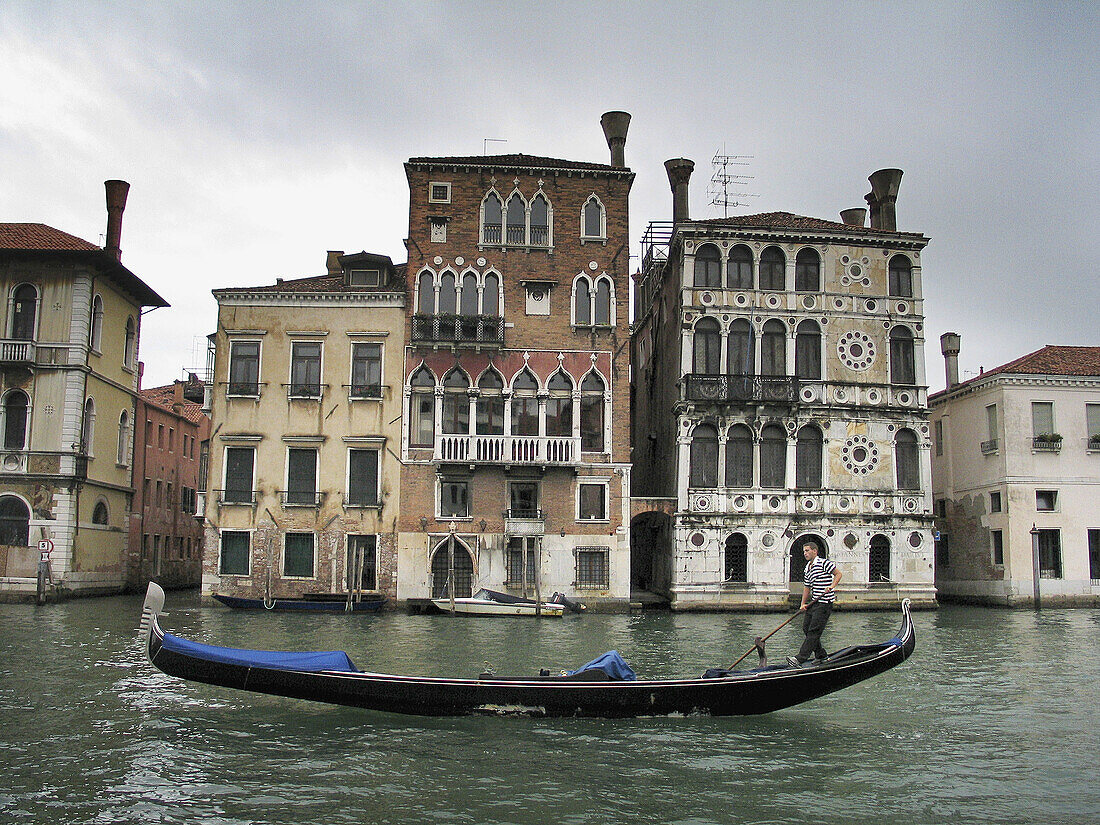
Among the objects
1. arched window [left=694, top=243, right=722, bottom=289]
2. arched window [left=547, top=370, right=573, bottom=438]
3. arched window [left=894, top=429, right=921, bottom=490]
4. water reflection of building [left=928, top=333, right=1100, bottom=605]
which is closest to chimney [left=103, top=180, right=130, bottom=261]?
arched window [left=547, top=370, right=573, bottom=438]

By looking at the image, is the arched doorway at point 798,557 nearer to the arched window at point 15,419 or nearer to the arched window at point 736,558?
the arched window at point 736,558

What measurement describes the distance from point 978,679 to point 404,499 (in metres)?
15.3

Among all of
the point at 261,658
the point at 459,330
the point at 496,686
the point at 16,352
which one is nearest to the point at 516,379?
the point at 459,330

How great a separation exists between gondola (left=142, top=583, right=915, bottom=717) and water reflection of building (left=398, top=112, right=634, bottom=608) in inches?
574

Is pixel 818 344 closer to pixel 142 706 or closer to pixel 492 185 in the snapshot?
pixel 492 185

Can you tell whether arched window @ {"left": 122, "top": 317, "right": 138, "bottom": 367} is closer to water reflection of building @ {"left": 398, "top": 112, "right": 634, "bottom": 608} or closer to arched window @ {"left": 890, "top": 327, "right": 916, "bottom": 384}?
water reflection of building @ {"left": 398, "top": 112, "right": 634, "bottom": 608}

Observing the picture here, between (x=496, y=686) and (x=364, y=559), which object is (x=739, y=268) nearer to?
(x=364, y=559)

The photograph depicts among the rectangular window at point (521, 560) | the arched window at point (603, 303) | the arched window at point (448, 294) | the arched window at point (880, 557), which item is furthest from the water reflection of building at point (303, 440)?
the arched window at point (880, 557)

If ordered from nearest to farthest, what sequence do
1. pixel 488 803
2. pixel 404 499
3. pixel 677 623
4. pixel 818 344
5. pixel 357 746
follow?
pixel 488 803, pixel 357 746, pixel 677 623, pixel 404 499, pixel 818 344

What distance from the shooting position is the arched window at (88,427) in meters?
27.0

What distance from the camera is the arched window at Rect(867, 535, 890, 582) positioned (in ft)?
86.5

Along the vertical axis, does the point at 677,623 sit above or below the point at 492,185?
below

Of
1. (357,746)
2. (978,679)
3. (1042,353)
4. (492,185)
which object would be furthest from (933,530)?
(357,746)

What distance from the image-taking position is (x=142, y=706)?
1095 centimetres
